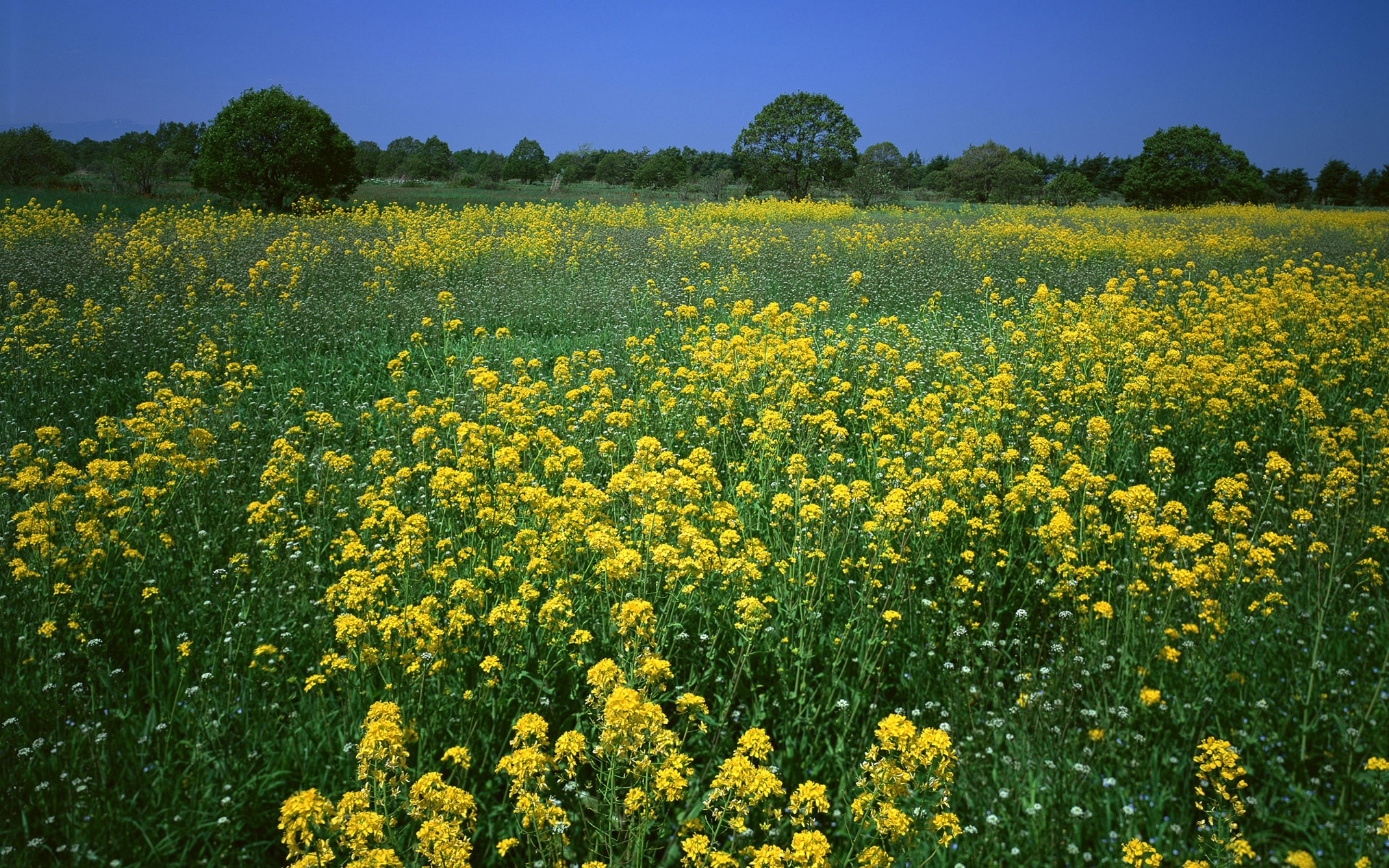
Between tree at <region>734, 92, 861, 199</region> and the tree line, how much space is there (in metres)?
0.07

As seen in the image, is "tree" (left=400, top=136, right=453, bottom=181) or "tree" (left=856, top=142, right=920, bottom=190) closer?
"tree" (left=856, top=142, right=920, bottom=190)

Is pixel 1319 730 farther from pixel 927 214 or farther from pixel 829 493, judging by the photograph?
pixel 927 214

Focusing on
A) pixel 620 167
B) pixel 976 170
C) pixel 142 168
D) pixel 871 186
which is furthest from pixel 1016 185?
pixel 142 168

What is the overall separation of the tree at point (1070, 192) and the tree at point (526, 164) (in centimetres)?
3848

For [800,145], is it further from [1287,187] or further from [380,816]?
[380,816]

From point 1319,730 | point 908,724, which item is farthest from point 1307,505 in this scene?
point 908,724

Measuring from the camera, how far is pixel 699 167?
246ft

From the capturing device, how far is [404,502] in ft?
15.5

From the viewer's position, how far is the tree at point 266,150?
2734 cm

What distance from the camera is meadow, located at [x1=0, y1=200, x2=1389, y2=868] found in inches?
98.7

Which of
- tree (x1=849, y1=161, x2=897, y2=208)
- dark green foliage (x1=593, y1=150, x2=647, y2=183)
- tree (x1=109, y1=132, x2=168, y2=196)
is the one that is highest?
dark green foliage (x1=593, y1=150, x2=647, y2=183)

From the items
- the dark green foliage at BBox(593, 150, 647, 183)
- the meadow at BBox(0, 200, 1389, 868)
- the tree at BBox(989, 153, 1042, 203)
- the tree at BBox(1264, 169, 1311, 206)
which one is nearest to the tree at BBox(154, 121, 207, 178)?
the dark green foliage at BBox(593, 150, 647, 183)

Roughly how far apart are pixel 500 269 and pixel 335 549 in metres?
9.56

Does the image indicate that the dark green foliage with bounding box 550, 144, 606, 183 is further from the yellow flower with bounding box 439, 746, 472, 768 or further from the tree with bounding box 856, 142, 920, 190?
the yellow flower with bounding box 439, 746, 472, 768
